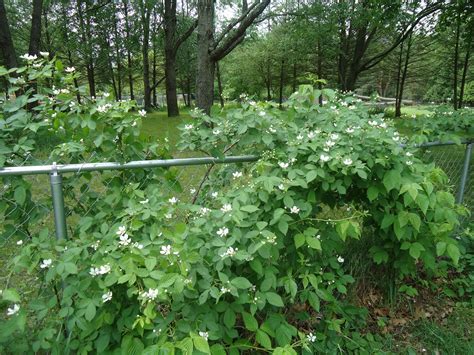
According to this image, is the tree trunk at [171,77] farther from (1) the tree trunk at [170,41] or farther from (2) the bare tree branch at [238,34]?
(2) the bare tree branch at [238,34]

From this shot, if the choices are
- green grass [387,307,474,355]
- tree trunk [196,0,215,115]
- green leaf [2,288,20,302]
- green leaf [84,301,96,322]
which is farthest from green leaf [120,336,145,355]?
tree trunk [196,0,215,115]

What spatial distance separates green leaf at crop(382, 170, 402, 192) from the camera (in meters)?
1.98

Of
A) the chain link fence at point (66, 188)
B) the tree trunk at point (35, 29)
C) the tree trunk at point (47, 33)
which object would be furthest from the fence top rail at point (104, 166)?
the tree trunk at point (47, 33)

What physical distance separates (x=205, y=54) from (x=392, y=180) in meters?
7.72

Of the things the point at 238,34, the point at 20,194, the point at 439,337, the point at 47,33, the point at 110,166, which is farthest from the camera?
the point at 47,33

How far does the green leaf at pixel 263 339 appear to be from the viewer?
5.31ft

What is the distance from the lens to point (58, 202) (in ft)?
5.86

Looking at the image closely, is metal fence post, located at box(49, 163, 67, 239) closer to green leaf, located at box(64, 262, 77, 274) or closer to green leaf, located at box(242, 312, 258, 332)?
green leaf, located at box(64, 262, 77, 274)

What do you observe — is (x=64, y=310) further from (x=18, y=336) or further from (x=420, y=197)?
(x=420, y=197)

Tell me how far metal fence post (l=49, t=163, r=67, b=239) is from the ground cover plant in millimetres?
79

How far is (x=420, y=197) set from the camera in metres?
1.94

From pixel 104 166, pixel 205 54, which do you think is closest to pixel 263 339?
pixel 104 166

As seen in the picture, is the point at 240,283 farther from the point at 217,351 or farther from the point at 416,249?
the point at 416,249

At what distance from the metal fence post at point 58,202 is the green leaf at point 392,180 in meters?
1.76
